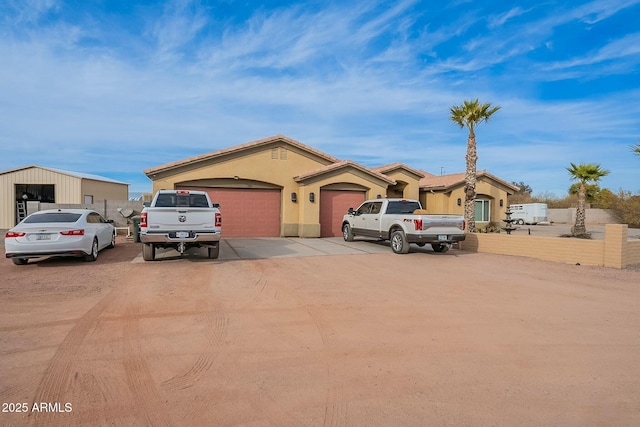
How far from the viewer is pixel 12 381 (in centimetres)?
350

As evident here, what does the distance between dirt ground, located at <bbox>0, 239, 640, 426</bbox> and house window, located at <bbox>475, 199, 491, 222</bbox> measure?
16.3 metres

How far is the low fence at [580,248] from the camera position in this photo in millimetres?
10320

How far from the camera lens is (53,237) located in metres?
9.64

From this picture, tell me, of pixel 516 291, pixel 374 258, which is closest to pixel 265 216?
pixel 374 258

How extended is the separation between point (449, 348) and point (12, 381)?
14.6 feet

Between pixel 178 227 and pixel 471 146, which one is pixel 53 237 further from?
pixel 471 146

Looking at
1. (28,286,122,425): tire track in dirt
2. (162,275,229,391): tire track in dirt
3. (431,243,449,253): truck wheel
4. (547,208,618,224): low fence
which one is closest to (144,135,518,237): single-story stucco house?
(431,243,449,253): truck wheel

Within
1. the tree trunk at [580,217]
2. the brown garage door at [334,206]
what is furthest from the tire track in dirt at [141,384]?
the tree trunk at [580,217]

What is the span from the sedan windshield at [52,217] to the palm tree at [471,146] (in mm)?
15563

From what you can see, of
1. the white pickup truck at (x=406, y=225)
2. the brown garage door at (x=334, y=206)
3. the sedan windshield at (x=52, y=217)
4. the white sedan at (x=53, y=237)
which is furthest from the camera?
the brown garage door at (x=334, y=206)

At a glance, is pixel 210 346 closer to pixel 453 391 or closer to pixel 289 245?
pixel 453 391

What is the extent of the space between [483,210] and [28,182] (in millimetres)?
30063

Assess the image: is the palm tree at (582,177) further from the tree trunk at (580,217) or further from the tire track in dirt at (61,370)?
the tire track in dirt at (61,370)

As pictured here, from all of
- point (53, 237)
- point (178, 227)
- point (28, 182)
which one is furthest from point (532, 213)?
point (28, 182)
